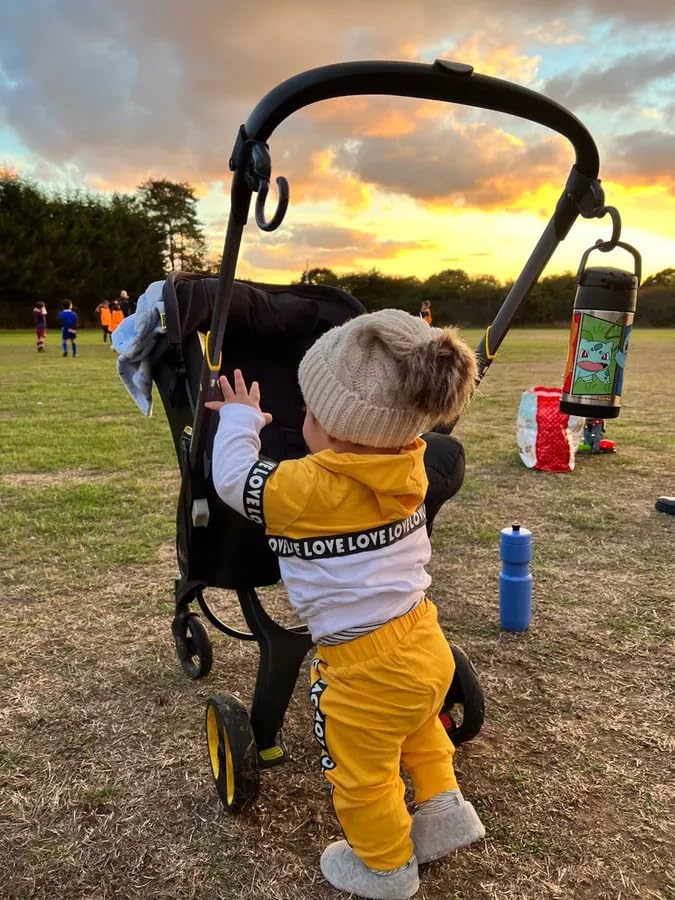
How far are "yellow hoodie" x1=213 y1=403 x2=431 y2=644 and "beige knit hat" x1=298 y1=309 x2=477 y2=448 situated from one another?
Answer: 8 cm

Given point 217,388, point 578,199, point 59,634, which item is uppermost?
point 578,199

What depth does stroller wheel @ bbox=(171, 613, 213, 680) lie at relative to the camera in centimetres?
265

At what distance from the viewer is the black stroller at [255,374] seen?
5.19 feet

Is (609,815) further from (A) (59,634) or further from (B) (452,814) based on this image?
(A) (59,634)

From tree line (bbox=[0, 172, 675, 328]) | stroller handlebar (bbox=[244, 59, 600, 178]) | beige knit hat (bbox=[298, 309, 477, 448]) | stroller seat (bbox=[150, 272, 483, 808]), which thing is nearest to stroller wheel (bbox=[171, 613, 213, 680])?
stroller seat (bbox=[150, 272, 483, 808])

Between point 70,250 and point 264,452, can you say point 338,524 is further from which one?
point 70,250

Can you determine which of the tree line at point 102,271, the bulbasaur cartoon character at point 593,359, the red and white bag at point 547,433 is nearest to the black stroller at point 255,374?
the bulbasaur cartoon character at point 593,359

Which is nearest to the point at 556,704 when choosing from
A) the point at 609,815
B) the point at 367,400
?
the point at 609,815

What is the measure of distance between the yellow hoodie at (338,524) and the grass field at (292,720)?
0.71 m

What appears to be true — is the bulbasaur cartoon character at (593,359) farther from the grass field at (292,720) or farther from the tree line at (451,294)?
the tree line at (451,294)

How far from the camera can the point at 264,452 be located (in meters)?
2.82

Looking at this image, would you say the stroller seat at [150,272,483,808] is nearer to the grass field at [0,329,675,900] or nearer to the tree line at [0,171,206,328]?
the grass field at [0,329,675,900]

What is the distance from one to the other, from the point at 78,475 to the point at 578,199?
482 cm

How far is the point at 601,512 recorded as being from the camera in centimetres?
485
